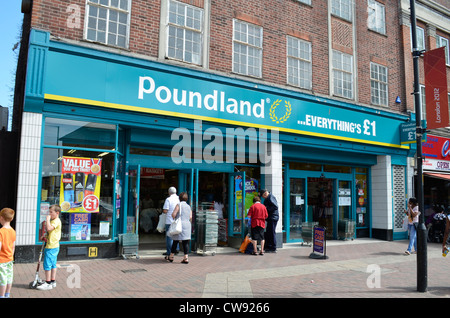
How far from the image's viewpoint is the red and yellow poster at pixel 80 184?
348 inches

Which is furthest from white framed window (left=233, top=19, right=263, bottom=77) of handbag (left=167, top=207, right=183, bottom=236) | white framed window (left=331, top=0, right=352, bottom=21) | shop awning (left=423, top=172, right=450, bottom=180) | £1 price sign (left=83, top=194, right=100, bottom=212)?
shop awning (left=423, top=172, right=450, bottom=180)

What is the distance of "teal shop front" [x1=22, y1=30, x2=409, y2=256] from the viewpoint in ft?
28.9

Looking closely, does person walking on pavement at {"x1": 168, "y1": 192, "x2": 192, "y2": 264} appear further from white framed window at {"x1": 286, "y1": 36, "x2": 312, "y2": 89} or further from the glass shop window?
white framed window at {"x1": 286, "y1": 36, "x2": 312, "y2": 89}

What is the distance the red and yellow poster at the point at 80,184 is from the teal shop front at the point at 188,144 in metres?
0.06

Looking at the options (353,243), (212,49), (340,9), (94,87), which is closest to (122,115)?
(94,87)

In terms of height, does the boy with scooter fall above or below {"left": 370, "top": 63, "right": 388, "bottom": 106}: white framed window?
below

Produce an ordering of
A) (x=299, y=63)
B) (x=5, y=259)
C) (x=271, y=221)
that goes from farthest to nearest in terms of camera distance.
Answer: (x=299, y=63) → (x=271, y=221) → (x=5, y=259)

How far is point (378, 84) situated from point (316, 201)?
6.13 metres

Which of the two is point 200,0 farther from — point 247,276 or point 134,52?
point 247,276

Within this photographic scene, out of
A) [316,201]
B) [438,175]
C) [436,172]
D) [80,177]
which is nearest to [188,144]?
[80,177]

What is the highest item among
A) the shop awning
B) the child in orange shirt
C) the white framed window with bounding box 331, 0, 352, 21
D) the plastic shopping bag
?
the white framed window with bounding box 331, 0, 352, 21

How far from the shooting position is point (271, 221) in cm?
1134

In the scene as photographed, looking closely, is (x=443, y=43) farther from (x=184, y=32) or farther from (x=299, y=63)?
(x=184, y=32)

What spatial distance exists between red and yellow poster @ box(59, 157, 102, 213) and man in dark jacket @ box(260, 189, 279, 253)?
5.09 metres
